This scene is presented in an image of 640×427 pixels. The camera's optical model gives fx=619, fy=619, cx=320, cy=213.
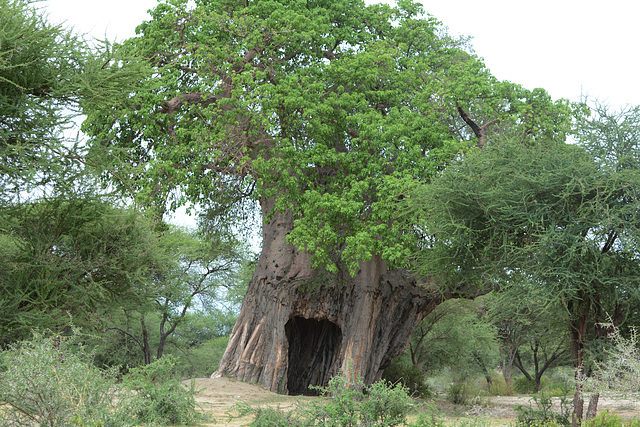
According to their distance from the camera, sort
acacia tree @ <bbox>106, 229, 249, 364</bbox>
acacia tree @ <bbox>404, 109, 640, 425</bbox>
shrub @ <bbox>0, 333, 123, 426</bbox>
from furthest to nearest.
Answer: acacia tree @ <bbox>106, 229, 249, 364</bbox> < acacia tree @ <bbox>404, 109, 640, 425</bbox> < shrub @ <bbox>0, 333, 123, 426</bbox>

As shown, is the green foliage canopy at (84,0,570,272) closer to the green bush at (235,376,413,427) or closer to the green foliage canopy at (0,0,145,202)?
the green foliage canopy at (0,0,145,202)

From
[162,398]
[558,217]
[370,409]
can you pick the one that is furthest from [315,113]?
[370,409]

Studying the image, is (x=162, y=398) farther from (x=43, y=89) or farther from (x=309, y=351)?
(x=309, y=351)

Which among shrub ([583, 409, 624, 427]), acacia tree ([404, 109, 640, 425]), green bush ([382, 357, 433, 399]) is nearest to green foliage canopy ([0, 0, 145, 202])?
acacia tree ([404, 109, 640, 425])

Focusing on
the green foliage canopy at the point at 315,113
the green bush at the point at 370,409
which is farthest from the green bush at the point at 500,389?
the green bush at the point at 370,409

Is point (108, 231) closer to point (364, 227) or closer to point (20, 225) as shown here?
point (20, 225)

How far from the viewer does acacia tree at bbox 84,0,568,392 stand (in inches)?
680

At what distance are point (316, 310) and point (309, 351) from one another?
3.39m

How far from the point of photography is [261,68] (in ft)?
65.8

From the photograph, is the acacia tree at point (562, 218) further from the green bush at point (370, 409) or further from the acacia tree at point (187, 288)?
the acacia tree at point (187, 288)

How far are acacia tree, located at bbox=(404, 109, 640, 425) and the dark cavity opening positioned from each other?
10.5 meters

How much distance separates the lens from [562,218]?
42.0 feet

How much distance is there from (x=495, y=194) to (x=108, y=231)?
30.0ft

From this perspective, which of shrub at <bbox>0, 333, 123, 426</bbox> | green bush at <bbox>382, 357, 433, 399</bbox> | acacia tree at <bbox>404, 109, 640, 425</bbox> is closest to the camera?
shrub at <bbox>0, 333, 123, 426</bbox>
